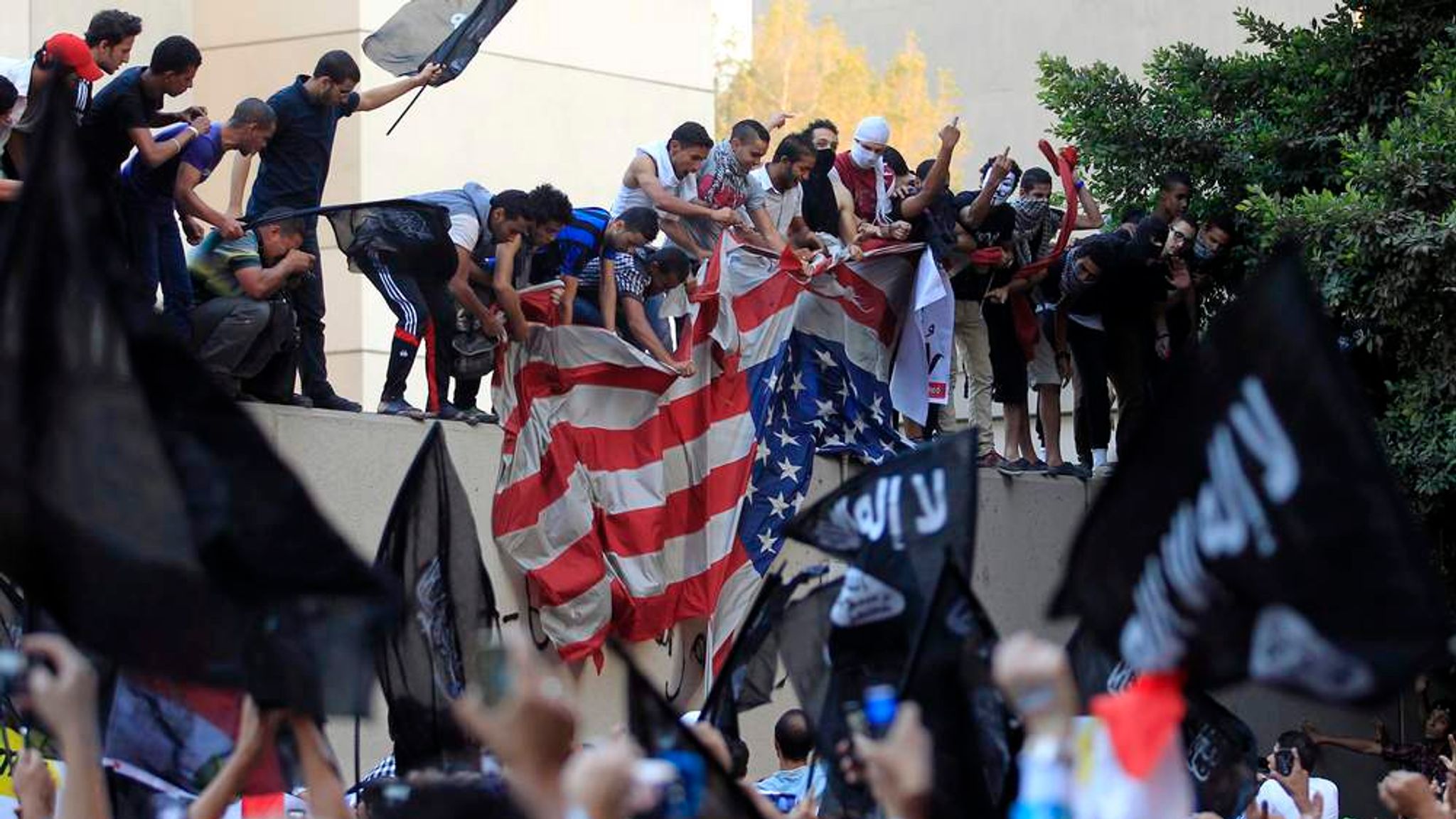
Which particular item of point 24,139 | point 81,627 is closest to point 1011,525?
point 24,139

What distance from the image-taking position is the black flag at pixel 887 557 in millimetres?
6984

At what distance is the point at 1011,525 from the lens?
1614cm

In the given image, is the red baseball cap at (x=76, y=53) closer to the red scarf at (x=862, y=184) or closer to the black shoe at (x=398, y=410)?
the black shoe at (x=398, y=410)

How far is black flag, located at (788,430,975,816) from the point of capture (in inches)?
275

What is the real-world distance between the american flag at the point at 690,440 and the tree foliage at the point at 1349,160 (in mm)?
2389

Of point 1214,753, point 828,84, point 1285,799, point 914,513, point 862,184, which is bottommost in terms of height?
point 1285,799

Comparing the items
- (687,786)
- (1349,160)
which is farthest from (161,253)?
(687,786)

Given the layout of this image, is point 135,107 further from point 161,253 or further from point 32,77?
point 161,253

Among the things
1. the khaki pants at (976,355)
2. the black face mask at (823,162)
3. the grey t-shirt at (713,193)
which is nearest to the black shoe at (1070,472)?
the khaki pants at (976,355)

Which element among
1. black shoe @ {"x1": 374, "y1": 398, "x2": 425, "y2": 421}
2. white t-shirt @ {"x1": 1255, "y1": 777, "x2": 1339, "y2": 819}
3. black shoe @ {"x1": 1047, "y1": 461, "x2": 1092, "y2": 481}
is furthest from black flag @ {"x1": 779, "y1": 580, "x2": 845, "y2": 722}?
black shoe @ {"x1": 1047, "y1": 461, "x2": 1092, "y2": 481}

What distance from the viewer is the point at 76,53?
1078cm

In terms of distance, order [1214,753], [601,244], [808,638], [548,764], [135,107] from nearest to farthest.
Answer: [548,764], [808,638], [1214,753], [135,107], [601,244]

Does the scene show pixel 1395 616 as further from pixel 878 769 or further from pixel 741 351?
pixel 741 351

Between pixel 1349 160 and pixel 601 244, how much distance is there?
473 centimetres
